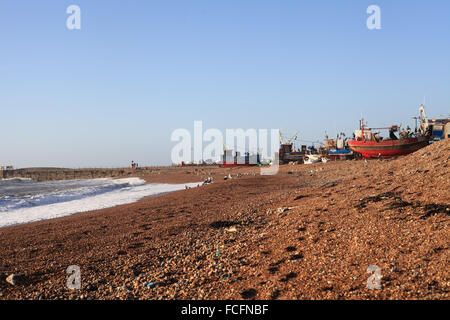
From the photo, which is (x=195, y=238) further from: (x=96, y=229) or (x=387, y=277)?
(x=387, y=277)

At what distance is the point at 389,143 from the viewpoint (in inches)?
1485

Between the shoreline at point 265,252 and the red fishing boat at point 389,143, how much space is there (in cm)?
2778

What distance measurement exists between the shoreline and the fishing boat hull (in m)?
27.7

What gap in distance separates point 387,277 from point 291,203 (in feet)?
26.2

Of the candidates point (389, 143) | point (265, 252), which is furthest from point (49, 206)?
point (389, 143)

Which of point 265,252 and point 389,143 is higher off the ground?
point 389,143

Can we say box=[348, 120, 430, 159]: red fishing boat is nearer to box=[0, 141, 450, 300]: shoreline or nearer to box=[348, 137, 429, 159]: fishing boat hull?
box=[348, 137, 429, 159]: fishing boat hull

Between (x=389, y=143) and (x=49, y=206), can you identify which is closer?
(x=49, y=206)

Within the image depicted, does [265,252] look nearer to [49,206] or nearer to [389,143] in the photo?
[49,206]

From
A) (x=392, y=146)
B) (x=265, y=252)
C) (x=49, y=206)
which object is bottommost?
(x=49, y=206)

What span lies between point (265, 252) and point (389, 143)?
3609cm

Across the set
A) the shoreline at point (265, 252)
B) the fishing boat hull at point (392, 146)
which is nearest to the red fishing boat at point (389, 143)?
the fishing boat hull at point (392, 146)
